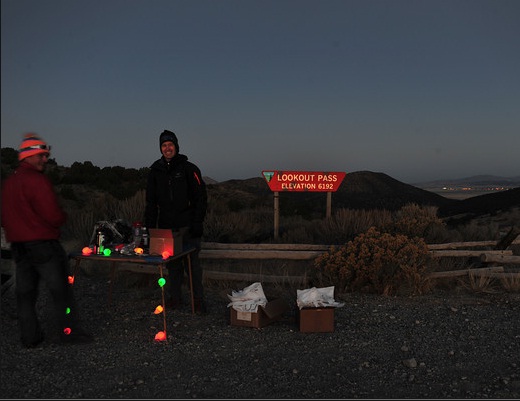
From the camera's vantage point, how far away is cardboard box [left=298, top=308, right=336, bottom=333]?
542 cm

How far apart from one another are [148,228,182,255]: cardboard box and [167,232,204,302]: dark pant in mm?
628

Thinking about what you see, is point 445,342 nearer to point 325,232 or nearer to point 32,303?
point 32,303

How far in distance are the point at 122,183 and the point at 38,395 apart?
23.8 metres

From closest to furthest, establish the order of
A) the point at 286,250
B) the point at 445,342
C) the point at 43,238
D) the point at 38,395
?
the point at 38,395
the point at 43,238
the point at 445,342
the point at 286,250

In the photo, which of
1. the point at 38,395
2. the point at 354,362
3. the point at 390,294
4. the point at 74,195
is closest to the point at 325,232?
the point at 390,294

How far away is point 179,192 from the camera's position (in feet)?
19.2

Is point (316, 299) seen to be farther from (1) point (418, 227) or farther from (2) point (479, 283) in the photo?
(1) point (418, 227)

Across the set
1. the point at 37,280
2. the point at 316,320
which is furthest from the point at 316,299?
the point at 37,280

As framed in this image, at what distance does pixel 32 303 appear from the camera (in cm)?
483

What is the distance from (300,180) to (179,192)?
571 centimetres

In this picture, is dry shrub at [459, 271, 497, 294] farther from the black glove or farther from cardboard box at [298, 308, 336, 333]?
the black glove

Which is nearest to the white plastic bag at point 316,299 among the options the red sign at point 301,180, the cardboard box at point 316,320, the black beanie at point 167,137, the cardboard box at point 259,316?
the cardboard box at point 316,320

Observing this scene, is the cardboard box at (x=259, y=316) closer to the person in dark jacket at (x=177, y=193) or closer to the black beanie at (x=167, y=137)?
the person in dark jacket at (x=177, y=193)

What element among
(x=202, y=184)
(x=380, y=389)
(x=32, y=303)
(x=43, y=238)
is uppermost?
(x=202, y=184)
